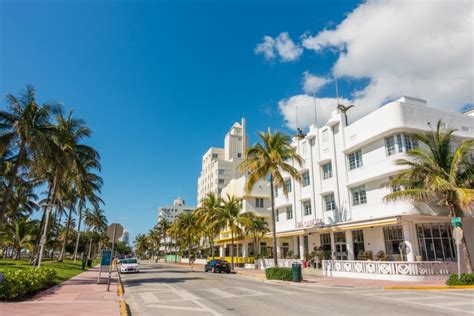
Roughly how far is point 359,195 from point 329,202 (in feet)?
13.6

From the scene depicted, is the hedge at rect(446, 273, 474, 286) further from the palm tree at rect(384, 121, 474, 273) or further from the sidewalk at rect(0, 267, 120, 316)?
the sidewalk at rect(0, 267, 120, 316)

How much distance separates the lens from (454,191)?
19.0 m

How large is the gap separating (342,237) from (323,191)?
4558 millimetres

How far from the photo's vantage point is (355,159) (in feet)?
92.2

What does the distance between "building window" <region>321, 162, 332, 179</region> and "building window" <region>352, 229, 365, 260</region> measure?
583 cm

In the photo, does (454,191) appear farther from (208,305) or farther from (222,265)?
(222,265)

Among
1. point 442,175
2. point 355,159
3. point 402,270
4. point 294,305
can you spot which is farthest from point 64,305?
point 355,159

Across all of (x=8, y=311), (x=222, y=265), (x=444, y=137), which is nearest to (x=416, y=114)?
(x=444, y=137)

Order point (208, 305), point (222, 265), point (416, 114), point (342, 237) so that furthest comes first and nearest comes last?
point (222, 265), point (342, 237), point (416, 114), point (208, 305)

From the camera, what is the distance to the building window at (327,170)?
31202 mm

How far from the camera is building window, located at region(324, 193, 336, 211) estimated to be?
3044 centimetres

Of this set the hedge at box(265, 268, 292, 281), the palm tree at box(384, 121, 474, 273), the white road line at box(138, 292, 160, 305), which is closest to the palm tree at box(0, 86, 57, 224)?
the white road line at box(138, 292, 160, 305)

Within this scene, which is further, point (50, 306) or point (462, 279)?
point (462, 279)

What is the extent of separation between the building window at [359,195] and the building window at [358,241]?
233cm
